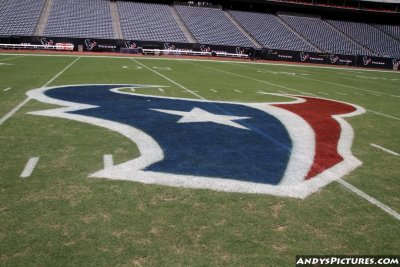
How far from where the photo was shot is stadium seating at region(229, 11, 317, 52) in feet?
136

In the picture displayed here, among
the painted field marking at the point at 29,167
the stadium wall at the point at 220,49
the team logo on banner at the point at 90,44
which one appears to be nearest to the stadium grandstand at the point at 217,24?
the stadium wall at the point at 220,49

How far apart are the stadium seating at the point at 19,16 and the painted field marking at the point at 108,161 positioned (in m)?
31.8

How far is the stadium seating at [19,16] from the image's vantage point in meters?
32.5

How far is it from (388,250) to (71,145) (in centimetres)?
524

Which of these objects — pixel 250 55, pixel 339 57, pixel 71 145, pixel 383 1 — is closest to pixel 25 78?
pixel 71 145

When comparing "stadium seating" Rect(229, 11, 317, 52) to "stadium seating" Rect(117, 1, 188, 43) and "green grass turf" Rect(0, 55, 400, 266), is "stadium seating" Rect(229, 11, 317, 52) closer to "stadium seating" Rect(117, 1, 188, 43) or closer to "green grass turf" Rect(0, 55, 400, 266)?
"stadium seating" Rect(117, 1, 188, 43)

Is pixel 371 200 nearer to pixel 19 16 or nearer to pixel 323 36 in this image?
pixel 19 16

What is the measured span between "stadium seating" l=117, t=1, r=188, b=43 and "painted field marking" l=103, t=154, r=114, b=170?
106 feet

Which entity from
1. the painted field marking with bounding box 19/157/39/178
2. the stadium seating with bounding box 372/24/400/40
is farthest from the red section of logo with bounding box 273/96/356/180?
the stadium seating with bounding box 372/24/400/40

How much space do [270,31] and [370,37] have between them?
15.1 m

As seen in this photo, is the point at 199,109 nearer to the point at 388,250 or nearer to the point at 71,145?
the point at 71,145

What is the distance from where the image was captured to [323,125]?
29.4 feet

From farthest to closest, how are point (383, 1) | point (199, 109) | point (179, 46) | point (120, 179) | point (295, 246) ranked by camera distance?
point (383, 1), point (179, 46), point (199, 109), point (120, 179), point (295, 246)

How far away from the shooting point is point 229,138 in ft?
24.0
